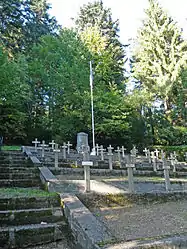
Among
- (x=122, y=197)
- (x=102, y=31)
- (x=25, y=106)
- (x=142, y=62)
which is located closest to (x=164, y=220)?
(x=122, y=197)

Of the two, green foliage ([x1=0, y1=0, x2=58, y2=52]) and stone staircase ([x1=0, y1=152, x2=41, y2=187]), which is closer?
stone staircase ([x1=0, y1=152, x2=41, y2=187])

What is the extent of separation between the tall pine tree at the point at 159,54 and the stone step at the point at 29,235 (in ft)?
64.4

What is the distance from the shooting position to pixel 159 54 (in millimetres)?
22703

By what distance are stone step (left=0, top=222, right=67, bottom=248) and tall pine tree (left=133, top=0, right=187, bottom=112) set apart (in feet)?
64.4

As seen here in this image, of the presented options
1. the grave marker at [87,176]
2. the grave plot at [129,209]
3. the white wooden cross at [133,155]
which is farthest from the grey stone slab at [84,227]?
the white wooden cross at [133,155]

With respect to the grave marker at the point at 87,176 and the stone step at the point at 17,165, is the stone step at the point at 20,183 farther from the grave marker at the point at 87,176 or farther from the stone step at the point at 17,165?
the grave marker at the point at 87,176

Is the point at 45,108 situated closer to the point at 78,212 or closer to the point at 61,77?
the point at 61,77

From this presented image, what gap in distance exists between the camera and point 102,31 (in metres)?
27.6

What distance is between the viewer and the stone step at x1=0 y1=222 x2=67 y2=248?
10.4ft

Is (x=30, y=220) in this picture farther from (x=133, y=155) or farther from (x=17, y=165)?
(x=133, y=155)

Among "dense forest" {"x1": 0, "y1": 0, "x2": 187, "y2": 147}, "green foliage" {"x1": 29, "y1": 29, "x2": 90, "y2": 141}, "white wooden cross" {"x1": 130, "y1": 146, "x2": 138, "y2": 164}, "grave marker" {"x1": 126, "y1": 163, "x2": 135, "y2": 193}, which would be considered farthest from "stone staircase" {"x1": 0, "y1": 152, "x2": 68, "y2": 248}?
"green foliage" {"x1": 29, "y1": 29, "x2": 90, "y2": 141}

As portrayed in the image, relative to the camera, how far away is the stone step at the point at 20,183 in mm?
5571

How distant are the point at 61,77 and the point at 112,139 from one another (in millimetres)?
6652

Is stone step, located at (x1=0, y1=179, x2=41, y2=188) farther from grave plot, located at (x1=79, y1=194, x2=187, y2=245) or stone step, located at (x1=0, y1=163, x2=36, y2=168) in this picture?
grave plot, located at (x1=79, y1=194, x2=187, y2=245)
